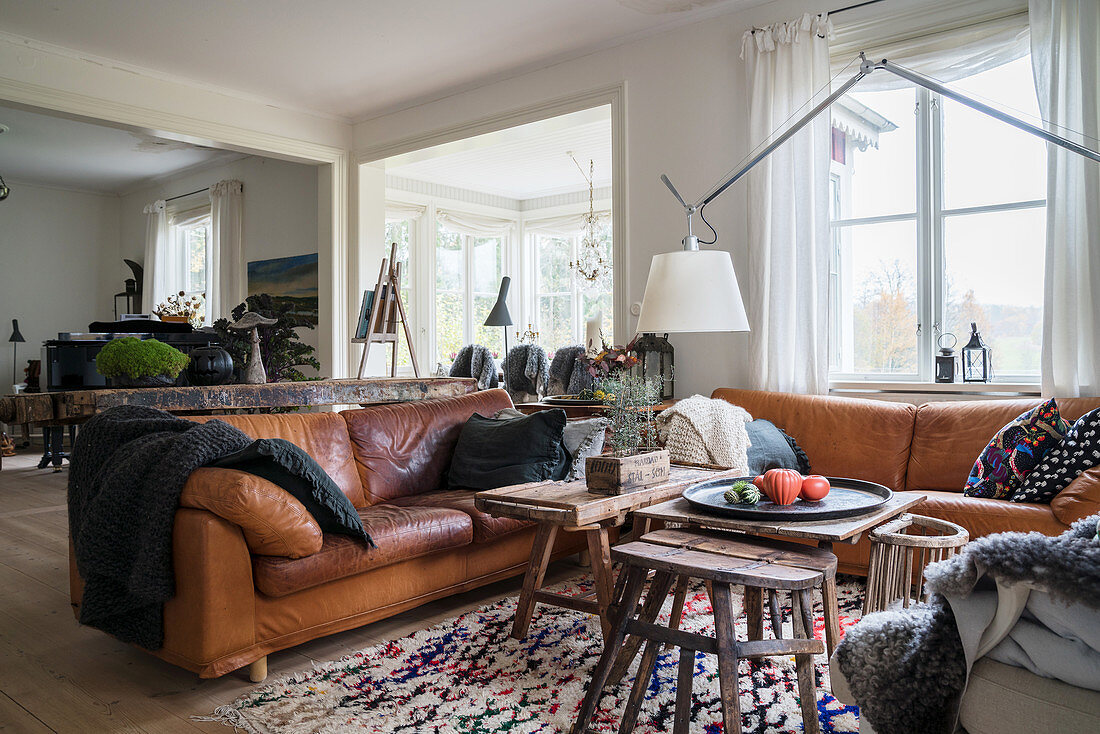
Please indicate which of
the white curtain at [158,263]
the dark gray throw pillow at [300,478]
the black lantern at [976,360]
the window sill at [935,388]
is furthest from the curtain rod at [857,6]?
the white curtain at [158,263]

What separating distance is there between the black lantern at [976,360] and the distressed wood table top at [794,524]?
→ 182cm

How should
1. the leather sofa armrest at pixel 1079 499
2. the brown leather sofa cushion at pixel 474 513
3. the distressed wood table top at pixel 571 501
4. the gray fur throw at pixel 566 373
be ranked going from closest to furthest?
the distressed wood table top at pixel 571 501 → the leather sofa armrest at pixel 1079 499 → the brown leather sofa cushion at pixel 474 513 → the gray fur throw at pixel 566 373

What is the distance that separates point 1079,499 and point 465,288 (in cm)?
733

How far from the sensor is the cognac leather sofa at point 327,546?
2346 mm

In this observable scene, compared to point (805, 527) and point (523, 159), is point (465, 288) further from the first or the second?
point (805, 527)

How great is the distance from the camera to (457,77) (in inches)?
220

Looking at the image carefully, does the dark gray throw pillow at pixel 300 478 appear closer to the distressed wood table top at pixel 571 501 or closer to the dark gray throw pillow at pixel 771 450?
the distressed wood table top at pixel 571 501

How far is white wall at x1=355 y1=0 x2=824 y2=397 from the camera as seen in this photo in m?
4.44

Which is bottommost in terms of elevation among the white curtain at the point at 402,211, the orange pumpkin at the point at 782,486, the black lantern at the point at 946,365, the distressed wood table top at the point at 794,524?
the distressed wood table top at the point at 794,524

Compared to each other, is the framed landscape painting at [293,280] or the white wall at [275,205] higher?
the white wall at [275,205]

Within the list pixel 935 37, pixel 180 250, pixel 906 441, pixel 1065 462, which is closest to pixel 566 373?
pixel 906 441

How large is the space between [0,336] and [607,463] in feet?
29.9

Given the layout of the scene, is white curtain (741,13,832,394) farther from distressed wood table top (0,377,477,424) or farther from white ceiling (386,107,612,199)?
distressed wood table top (0,377,477,424)

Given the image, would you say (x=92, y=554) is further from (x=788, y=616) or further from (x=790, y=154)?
(x=790, y=154)
